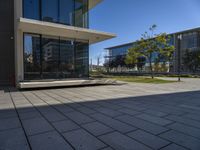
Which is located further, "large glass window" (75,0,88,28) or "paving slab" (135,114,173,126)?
"large glass window" (75,0,88,28)

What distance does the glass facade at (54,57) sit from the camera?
34.4ft

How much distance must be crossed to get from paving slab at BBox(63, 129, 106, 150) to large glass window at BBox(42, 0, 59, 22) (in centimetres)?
992

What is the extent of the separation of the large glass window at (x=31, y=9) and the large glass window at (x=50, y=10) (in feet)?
1.33

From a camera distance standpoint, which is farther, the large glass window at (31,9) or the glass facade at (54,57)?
the glass facade at (54,57)

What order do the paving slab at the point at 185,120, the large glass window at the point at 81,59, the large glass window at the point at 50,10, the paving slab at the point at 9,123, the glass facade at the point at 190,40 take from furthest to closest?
the glass facade at the point at 190,40, the large glass window at the point at 81,59, the large glass window at the point at 50,10, the paving slab at the point at 185,120, the paving slab at the point at 9,123

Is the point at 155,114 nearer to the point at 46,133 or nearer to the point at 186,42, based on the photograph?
the point at 46,133

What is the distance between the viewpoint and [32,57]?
10547 mm

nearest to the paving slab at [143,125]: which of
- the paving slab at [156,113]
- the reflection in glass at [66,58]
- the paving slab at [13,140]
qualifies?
the paving slab at [156,113]

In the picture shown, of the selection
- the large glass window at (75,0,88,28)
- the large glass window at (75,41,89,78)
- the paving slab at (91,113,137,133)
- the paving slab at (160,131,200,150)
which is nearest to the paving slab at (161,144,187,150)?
the paving slab at (160,131,200,150)

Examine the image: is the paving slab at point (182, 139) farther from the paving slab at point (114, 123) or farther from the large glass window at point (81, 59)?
the large glass window at point (81, 59)

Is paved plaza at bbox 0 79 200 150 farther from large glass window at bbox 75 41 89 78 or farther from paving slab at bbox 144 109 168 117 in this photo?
large glass window at bbox 75 41 89 78

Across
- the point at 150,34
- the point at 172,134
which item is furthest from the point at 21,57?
the point at 150,34

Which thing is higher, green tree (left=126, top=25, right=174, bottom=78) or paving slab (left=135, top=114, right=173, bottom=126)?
green tree (left=126, top=25, right=174, bottom=78)

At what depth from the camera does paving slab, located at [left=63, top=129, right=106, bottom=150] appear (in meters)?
2.57
